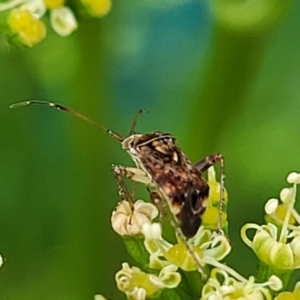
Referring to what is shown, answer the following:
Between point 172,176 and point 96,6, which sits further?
point 96,6

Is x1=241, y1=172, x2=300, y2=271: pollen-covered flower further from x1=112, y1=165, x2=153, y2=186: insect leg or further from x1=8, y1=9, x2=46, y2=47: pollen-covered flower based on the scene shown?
x1=8, y1=9, x2=46, y2=47: pollen-covered flower

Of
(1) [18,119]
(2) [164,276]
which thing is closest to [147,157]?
(2) [164,276]

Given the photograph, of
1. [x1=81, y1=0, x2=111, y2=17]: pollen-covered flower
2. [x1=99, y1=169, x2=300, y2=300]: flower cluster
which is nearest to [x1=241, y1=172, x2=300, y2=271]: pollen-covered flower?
[x1=99, y1=169, x2=300, y2=300]: flower cluster

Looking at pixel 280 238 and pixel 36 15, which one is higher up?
pixel 36 15

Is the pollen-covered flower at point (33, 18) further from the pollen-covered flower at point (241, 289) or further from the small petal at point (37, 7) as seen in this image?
the pollen-covered flower at point (241, 289)

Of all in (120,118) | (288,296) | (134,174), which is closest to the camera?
(288,296)

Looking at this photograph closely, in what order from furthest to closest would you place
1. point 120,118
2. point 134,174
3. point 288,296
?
point 120,118, point 134,174, point 288,296

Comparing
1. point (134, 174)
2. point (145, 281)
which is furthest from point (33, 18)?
point (145, 281)

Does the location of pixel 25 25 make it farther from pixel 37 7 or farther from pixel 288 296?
pixel 288 296
